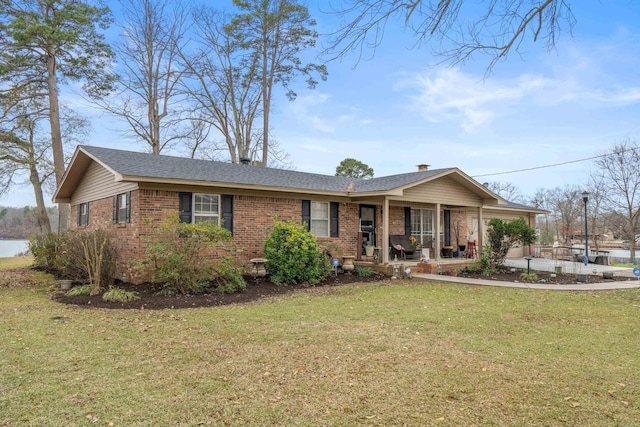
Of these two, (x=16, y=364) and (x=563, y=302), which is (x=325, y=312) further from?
(x=563, y=302)

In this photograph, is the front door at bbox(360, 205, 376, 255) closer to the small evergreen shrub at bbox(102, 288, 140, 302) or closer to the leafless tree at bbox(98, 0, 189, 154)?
the small evergreen shrub at bbox(102, 288, 140, 302)

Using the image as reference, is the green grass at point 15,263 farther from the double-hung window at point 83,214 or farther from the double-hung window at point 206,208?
the double-hung window at point 206,208

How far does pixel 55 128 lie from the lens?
17.9 m

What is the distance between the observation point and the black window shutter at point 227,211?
10609 mm

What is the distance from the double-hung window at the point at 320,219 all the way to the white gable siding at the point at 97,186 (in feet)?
17.4

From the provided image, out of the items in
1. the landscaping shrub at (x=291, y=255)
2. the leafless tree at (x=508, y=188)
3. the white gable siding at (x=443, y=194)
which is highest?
the leafless tree at (x=508, y=188)

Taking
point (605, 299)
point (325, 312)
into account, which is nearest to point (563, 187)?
point (605, 299)

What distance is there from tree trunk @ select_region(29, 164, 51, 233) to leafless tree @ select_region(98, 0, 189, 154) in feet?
16.0

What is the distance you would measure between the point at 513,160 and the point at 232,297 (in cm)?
2289

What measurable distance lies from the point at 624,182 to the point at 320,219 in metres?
20.4

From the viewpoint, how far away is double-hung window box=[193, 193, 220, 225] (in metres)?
10.3

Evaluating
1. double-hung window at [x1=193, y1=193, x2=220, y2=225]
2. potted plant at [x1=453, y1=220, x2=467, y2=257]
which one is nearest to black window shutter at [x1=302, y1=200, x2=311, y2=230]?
double-hung window at [x1=193, y1=193, x2=220, y2=225]

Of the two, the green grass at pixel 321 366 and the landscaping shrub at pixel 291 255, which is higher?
the landscaping shrub at pixel 291 255

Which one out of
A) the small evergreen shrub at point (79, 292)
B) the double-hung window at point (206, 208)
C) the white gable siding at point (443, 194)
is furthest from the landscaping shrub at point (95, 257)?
the white gable siding at point (443, 194)
